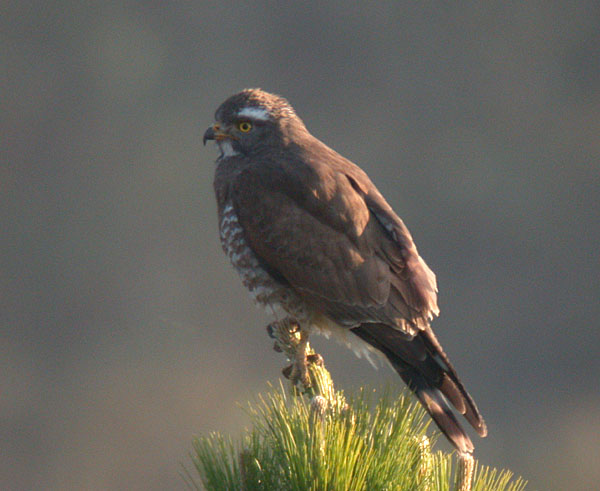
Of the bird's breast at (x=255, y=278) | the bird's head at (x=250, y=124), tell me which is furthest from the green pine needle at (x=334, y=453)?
the bird's head at (x=250, y=124)

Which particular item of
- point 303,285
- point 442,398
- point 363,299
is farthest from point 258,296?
point 442,398

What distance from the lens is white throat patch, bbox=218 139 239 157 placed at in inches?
114

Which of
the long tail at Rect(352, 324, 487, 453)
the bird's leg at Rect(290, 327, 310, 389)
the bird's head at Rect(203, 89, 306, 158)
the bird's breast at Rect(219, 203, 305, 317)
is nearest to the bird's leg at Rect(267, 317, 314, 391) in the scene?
the bird's leg at Rect(290, 327, 310, 389)

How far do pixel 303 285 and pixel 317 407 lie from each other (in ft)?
3.47

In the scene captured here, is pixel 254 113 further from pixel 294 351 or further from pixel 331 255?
pixel 294 351

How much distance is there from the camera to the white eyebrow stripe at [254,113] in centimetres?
285

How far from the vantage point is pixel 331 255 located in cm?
248

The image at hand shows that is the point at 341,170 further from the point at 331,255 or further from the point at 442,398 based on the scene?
the point at 442,398

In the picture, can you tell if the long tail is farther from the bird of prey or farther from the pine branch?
the pine branch

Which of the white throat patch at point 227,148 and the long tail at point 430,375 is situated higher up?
the white throat patch at point 227,148

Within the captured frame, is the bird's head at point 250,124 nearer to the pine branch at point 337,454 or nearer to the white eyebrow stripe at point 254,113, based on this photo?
the white eyebrow stripe at point 254,113

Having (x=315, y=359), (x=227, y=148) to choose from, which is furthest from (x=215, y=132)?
(x=315, y=359)

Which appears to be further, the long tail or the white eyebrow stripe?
the white eyebrow stripe

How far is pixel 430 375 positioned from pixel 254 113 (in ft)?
3.88
